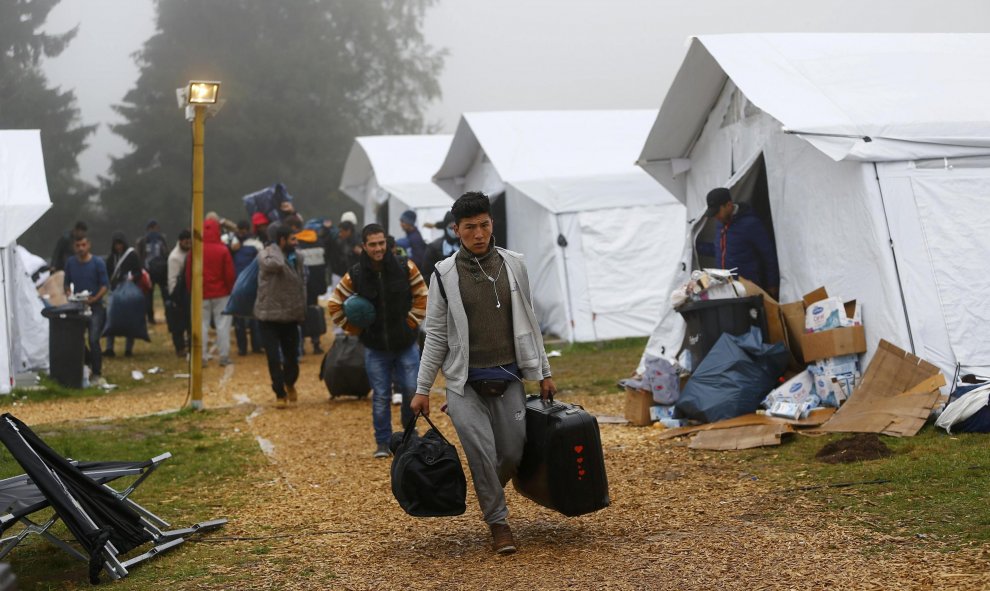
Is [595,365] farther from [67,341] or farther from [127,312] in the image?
[127,312]

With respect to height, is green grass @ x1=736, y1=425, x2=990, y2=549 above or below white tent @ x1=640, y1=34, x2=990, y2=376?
below

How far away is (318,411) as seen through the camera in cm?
1145

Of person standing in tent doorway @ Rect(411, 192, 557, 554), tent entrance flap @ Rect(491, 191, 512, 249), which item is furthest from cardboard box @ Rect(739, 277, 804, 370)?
tent entrance flap @ Rect(491, 191, 512, 249)

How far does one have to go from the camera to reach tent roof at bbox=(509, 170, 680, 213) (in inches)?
658

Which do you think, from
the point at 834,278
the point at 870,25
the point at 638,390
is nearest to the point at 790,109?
the point at 834,278

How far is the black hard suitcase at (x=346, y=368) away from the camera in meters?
11.9

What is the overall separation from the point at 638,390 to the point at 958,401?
8.81 feet

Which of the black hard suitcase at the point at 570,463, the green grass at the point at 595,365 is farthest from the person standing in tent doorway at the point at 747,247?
the black hard suitcase at the point at 570,463

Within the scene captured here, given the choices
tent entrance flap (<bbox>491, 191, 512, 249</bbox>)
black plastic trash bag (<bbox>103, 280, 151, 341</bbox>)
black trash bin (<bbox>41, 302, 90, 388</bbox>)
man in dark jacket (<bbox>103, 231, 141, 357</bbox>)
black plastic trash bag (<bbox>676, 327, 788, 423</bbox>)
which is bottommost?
black plastic trash bag (<bbox>676, 327, 788, 423</bbox>)

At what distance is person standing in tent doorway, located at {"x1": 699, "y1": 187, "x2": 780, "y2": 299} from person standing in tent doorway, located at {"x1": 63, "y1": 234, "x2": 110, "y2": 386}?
8.63 meters

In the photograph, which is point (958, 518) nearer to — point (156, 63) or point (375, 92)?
point (156, 63)

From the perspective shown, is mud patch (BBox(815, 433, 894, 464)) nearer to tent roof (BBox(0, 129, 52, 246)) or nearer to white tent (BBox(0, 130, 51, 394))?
white tent (BBox(0, 130, 51, 394))

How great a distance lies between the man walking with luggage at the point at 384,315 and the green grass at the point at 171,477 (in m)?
1.07

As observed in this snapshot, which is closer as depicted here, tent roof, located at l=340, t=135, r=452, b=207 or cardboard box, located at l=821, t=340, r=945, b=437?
cardboard box, located at l=821, t=340, r=945, b=437
